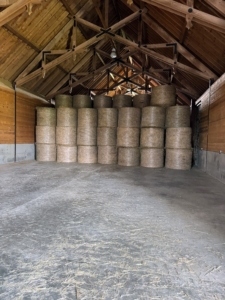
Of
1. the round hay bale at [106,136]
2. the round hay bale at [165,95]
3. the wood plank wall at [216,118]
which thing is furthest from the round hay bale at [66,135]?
the wood plank wall at [216,118]

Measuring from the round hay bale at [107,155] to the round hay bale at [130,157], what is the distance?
370 millimetres

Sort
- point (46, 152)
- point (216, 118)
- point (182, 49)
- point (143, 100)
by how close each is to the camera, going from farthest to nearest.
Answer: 1. point (46, 152)
2. point (143, 100)
3. point (182, 49)
4. point (216, 118)

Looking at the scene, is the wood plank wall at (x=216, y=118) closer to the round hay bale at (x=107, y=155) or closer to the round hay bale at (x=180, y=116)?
the round hay bale at (x=180, y=116)

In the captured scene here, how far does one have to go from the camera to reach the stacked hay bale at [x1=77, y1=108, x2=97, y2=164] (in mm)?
7039

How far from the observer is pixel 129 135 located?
21.7 feet

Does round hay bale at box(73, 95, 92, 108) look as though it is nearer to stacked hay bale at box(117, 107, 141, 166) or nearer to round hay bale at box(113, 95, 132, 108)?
round hay bale at box(113, 95, 132, 108)

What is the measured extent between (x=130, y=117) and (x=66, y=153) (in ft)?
8.29

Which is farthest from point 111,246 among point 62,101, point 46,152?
point 62,101

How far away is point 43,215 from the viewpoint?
2.27m

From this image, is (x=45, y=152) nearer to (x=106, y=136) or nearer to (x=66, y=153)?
(x=66, y=153)

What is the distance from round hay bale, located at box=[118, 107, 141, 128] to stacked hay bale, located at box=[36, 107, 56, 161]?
2.61m

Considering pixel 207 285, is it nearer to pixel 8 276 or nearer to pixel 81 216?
pixel 8 276

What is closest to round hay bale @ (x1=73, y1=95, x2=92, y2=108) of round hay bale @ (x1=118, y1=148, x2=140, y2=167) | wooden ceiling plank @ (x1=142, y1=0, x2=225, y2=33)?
round hay bale @ (x1=118, y1=148, x2=140, y2=167)

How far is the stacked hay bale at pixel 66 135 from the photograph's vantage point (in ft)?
23.2
